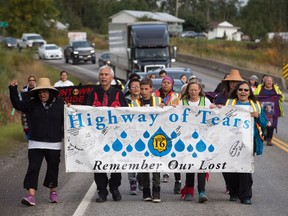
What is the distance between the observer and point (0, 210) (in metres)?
10.3

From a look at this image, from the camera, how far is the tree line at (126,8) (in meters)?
74.6

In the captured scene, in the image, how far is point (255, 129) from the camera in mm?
11055

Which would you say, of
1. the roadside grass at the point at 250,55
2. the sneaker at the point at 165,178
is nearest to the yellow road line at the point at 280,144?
the sneaker at the point at 165,178

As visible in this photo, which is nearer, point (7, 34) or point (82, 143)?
point (82, 143)

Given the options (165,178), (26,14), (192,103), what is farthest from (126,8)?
(192,103)

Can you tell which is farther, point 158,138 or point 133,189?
point 133,189

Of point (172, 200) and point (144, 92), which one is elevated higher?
point (144, 92)

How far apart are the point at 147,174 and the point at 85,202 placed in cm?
97

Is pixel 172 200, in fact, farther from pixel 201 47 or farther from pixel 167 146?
pixel 201 47

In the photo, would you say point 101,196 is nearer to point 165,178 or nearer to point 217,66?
point 165,178

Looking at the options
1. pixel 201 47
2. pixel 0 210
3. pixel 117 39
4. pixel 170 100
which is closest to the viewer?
pixel 0 210

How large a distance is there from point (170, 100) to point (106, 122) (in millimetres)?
1643

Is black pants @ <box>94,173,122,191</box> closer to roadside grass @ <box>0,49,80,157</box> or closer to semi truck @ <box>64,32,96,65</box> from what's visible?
roadside grass @ <box>0,49,80,157</box>

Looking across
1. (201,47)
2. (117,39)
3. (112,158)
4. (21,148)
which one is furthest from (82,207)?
(201,47)
